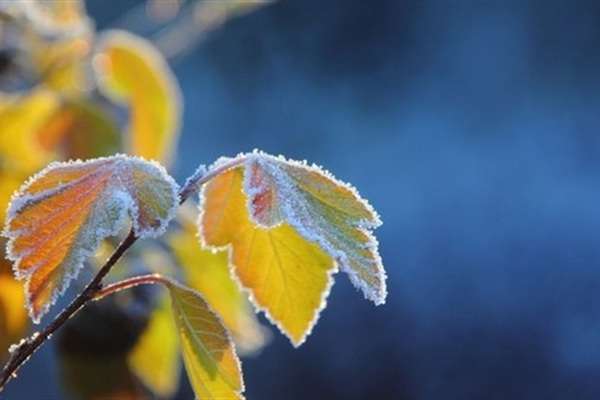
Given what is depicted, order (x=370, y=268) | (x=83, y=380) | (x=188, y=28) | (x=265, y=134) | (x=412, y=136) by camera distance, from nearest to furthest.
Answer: (x=370, y=268) → (x=83, y=380) → (x=188, y=28) → (x=265, y=134) → (x=412, y=136)

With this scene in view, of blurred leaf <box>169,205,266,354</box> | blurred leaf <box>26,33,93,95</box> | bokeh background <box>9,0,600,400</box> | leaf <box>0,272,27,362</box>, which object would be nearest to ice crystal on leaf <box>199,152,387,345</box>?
leaf <box>0,272,27,362</box>

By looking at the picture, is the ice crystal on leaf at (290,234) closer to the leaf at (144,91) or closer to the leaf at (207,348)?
the leaf at (207,348)

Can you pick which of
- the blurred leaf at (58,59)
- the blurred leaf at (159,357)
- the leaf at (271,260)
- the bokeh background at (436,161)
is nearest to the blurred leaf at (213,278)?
the blurred leaf at (159,357)

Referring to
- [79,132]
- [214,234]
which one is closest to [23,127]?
[79,132]

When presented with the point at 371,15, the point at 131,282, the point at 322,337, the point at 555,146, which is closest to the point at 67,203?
the point at 131,282

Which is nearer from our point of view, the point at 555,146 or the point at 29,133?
the point at 29,133

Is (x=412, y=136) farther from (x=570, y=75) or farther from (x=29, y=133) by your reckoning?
(x=29, y=133)

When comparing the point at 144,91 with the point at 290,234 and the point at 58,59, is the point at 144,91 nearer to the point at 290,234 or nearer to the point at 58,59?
the point at 58,59
